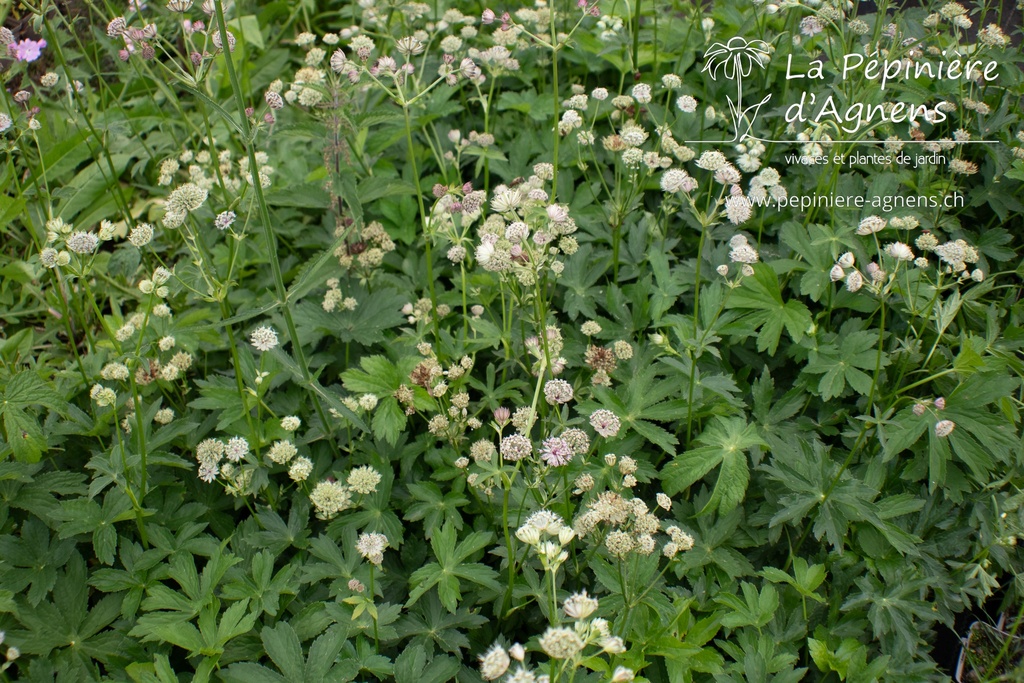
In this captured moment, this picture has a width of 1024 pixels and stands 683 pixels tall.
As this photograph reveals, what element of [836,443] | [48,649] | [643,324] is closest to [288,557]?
[48,649]

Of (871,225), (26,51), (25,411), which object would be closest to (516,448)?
(871,225)

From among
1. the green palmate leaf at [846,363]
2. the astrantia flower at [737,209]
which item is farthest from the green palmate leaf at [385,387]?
the green palmate leaf at [846,363]

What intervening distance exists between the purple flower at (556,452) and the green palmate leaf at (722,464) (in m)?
0.57

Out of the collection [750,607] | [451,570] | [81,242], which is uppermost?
[81,242]

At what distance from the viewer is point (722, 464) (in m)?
2.25

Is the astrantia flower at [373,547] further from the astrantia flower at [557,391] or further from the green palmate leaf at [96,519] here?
the green palmate leaf at [96,519]

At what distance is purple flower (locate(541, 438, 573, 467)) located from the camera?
5.98ft

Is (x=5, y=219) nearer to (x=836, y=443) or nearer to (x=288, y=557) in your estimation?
(x=288, y=557)

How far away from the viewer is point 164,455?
2.35 meters

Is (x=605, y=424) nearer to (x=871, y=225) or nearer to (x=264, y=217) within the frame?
(x=871, y=225)

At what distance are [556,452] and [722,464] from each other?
2.30 feet

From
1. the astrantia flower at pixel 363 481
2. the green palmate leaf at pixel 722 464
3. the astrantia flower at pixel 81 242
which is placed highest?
the astrantia flower at pixel 81 242

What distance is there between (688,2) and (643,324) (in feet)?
7.12

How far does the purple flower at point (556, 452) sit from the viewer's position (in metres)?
1.82
